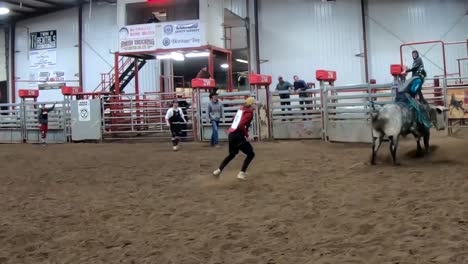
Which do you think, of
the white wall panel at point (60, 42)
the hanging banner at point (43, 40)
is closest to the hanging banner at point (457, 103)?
the white wall panel at point (60, 42)

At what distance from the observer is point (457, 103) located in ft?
46.5

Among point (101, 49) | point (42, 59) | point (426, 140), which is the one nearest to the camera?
point (426, 140)

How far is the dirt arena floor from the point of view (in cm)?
444

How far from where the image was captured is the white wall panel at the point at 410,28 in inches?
957

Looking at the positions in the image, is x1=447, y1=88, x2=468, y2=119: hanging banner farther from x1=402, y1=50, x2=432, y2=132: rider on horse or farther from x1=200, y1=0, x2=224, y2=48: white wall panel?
x1=200, y1=0, x2=224, y2=48: white wall panel

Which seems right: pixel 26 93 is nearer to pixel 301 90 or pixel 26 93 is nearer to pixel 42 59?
pixel 42 59

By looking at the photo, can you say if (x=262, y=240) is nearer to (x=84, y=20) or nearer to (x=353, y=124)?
(x=353, y=124)

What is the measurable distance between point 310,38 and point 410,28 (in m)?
4.90

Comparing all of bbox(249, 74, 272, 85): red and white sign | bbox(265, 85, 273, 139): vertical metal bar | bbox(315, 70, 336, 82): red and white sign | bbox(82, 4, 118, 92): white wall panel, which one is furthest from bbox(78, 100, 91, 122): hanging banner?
bbox(315, 70, 336, 82): red and white sign

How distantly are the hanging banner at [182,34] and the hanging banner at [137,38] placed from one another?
0.51m

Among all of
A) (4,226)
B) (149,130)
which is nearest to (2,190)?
(4,226)

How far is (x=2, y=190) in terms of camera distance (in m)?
8.38

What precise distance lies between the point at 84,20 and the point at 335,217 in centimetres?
2702

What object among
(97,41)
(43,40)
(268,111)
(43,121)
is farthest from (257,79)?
(43,40)
